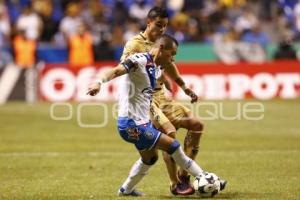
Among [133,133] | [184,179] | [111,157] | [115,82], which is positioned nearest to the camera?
[133,133]

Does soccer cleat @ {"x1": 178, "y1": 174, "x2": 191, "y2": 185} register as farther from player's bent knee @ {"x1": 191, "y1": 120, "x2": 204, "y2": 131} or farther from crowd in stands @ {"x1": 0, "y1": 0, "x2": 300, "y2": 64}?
crowd in stands @ {"x1": 0, "y1": 0, "x2": 300, "y2": 64}

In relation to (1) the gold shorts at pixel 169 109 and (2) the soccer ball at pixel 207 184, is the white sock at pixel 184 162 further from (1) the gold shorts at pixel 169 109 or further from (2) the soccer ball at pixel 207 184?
(1) the gold shorts at pixel 169 109

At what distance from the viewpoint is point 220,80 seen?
23.9m

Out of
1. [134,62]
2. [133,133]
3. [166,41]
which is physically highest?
[166,41]

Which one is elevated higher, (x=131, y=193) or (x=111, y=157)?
(x=131, y=193)

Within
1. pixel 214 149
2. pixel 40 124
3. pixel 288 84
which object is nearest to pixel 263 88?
pixel 288 84

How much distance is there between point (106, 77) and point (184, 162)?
152 centimetres

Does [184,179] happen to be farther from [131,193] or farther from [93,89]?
[93,89]

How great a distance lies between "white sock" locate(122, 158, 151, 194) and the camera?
31.5 feet

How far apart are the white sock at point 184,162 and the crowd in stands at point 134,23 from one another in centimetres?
1660

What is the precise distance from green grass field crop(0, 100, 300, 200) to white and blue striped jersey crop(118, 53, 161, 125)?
1.12 meters

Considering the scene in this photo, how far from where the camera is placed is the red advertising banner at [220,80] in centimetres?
2373

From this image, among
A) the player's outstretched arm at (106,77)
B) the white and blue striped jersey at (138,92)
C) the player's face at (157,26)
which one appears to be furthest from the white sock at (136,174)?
the player's face at (157,26)

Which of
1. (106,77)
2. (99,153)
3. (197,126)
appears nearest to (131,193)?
(197,126)
